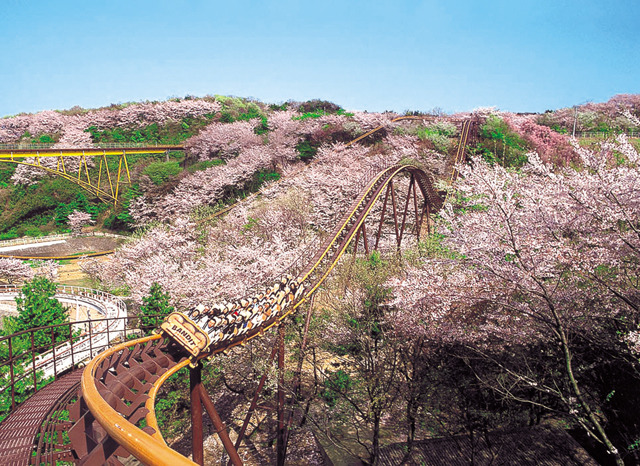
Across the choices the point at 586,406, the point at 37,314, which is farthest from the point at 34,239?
the point at 586,406

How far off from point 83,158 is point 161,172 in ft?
24.4

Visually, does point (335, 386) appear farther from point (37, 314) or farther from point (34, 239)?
point (34, 239)

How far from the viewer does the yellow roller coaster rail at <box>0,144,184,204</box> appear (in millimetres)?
27781

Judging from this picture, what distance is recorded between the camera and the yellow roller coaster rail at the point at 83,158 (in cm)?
2778

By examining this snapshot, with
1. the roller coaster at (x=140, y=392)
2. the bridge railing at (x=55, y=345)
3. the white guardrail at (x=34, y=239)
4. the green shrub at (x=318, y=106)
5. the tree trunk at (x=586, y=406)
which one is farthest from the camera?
the green shrub at (x=318, y=106)

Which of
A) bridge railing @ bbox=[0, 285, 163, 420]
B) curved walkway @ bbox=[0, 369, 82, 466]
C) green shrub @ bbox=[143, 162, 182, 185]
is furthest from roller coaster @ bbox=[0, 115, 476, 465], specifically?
green shrub @ bbox=[143, 162, 182, 185]

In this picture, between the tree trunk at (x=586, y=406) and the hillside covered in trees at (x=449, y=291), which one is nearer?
the tree trunk at (x=586, y=406)

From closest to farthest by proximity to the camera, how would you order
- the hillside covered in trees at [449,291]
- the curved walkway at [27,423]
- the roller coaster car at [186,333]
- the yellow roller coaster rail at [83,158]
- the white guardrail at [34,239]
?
the curved walkway at [27,423]
the roller coaster car at [186,333]
the hillside covered in trees at [449,291]
the yellow roller coaster rail at [83,158]
the white guardrail at [34,239]

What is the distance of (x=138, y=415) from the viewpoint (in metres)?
2.91

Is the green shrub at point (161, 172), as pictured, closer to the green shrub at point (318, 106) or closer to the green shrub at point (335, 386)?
the green shrub at point (318, 106)

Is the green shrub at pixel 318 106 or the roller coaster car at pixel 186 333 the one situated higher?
the green shrub at pixel 318 106

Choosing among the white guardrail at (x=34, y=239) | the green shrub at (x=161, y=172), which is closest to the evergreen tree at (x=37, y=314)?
the white guardrail at (x=34, y=239)

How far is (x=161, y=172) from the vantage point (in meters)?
32.2

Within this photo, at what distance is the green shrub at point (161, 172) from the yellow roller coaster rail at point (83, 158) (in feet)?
6.07
